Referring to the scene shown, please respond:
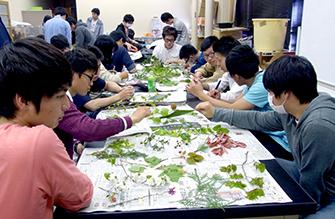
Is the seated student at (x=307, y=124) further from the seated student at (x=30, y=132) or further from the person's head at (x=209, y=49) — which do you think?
the person's head at (x=209, y=49)

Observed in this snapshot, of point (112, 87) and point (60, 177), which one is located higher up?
point (60, 177)

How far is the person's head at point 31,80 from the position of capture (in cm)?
75

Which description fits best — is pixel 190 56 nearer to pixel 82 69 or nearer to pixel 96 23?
pixel 82 69

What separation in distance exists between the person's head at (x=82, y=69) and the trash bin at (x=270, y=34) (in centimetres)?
183

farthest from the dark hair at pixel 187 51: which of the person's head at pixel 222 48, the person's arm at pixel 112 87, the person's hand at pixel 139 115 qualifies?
the person's hand at pixel 139 115

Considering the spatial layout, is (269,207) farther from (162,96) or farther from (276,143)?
(162,96)

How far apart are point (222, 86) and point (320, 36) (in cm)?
76

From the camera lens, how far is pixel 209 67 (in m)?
3.22

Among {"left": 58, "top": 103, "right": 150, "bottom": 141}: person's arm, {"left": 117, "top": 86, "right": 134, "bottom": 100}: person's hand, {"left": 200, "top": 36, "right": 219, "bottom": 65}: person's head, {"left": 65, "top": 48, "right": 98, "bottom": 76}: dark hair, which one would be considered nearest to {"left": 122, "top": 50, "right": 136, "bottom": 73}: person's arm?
{"left": 200, "top": 36, "right": 219, "bottom": 65}: person's head

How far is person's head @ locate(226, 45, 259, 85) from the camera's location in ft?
5.99

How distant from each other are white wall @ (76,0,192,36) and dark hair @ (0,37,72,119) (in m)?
7.11

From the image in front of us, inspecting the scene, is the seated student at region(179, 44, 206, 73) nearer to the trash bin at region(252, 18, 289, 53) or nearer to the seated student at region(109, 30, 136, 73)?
the seated student at region(109, 30, 136, 73)

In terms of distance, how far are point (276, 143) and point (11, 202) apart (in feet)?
3.81

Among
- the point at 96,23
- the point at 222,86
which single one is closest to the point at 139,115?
the point at 222,86
